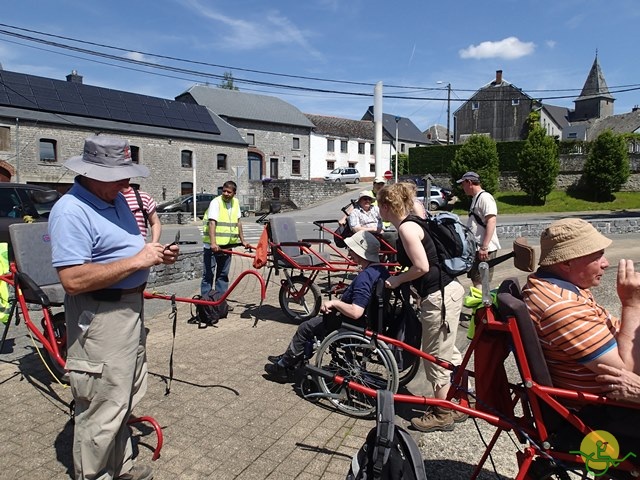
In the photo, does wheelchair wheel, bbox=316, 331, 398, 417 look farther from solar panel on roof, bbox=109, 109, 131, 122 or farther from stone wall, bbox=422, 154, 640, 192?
solar panel on roof, bbox=109, 109, 131, 122

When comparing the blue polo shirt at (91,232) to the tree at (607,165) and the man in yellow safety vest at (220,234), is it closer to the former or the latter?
the man in yellow safety vest at (220,234)

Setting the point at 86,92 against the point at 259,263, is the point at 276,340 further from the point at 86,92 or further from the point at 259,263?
the point at 86,92

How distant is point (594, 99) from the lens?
75.8m

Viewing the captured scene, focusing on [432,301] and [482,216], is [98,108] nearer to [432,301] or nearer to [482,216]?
[482,216]

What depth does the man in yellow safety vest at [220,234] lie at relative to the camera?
725 centimetres

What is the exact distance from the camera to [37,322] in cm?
644

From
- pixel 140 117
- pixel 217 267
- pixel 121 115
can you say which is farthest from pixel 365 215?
pixel 140 117

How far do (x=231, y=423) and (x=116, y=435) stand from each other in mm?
1207

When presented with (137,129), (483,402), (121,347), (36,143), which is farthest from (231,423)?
(137,129)

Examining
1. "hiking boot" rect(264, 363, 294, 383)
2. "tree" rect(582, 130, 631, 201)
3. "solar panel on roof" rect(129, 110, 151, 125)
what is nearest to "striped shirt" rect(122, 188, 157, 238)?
"hiking boot" rect(264, 363, 294, 383)

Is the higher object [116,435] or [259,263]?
[259,263]

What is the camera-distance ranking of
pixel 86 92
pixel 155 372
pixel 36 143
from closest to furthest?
pixel 155 372
pixel 36 143
pixel 86 92

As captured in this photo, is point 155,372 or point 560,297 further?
point 155,372

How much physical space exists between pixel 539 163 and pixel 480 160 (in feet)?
12.6
